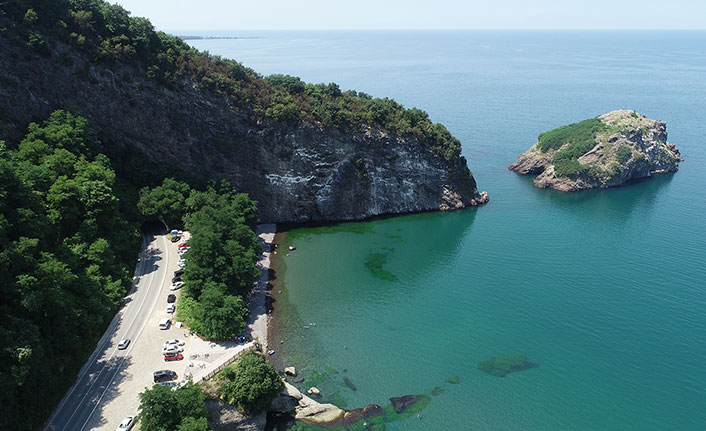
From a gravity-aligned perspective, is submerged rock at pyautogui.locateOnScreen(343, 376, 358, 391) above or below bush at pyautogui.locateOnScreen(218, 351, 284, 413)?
below

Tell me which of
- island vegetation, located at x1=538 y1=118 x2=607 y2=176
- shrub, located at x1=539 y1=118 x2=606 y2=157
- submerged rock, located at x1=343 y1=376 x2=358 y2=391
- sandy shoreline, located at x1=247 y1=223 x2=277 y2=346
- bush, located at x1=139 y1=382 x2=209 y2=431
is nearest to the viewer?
bush, located at x1=139 y1=382 x2=209 y2=431

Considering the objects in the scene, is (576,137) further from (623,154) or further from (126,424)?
(126,424)

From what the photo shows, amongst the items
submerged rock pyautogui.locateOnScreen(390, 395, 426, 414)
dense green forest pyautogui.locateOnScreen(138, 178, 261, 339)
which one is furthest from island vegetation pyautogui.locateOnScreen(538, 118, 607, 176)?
submerged rock pyautogui.locateOnScreen(390, 395, 426, 414)

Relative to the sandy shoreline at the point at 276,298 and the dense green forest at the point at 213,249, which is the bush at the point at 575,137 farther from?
the dense green forest at the point at 213,249

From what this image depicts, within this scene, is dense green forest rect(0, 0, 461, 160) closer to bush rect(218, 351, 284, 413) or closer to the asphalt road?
the asphalt road

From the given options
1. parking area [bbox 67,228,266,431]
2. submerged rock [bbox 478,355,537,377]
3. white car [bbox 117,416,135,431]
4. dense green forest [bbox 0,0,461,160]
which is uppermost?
dense green forest [bbox 0,0,461,160]

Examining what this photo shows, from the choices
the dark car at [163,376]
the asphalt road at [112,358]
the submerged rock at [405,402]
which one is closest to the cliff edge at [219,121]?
the asphalt road at [112,358]

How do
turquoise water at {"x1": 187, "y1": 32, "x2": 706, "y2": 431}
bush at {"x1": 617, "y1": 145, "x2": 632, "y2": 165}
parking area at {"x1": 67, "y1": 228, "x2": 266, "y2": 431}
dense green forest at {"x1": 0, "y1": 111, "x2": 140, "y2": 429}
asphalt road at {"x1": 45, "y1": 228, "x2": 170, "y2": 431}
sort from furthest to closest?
bush at {"x1": 617, "y1": 145, "x2": 632, "y2": 165} < turquoise water at {"x1": 187, "y1": 32, "x2": 706, "y2": 431} < parking area at {"x1": 67, "y1": 228, "x2": 266, "y2": 431} < asphalt road at {"x1": 45, "y1": 228, "x2": 170, "y2": 431} < dense green forest at {"x1": 0, "y1": 111, "x2": 140, "y2": 429}

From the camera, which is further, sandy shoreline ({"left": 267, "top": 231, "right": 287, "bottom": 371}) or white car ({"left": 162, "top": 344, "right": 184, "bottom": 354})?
sandy shoreline ({"left": 267, "top": 231, "right": 287, "bottom": 371})
